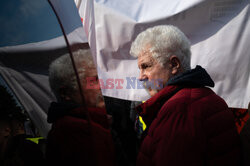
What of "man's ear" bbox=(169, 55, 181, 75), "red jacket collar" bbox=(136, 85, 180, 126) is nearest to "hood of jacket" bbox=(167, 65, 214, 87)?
"red jacket collar" bbox=(136, 85, 180, 126)

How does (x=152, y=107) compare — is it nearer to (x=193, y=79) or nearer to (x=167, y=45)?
(x=193, y=79)

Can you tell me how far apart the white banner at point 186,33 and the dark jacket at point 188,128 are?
881mm

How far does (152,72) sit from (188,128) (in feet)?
2.28

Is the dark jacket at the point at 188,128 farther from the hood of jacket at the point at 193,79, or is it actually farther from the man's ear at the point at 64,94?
the man's ear at the point at 64,94

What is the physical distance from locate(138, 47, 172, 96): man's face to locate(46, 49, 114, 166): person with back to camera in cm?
93

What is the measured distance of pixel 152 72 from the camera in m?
1.45

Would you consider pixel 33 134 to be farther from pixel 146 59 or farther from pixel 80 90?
pixel 146 59

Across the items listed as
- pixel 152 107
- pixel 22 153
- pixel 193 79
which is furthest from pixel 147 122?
pixel 22 153

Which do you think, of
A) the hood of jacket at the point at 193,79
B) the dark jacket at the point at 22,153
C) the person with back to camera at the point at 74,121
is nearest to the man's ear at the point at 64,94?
the person with back to camera at the point at 74,121

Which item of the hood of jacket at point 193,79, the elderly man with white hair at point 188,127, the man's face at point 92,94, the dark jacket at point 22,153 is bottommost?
the elderly man with white hair at point 188,127

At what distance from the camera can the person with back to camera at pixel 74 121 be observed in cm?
48

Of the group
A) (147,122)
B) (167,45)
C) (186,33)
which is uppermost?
(186,33)

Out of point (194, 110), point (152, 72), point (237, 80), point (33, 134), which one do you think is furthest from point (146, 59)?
point (33, 134)

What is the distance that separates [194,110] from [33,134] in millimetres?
705
